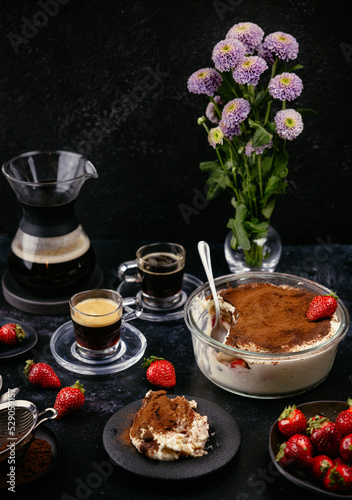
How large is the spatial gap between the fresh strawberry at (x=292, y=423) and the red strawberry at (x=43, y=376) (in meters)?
0.56

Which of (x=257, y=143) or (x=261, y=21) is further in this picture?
(x=261, y=21)

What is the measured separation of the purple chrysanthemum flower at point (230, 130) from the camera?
5.71 feet

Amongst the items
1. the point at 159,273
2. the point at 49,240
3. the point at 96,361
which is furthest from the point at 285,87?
the point at 96,361

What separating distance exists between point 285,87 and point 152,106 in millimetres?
567

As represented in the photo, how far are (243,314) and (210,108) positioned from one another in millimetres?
625

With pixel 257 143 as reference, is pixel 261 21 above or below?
above

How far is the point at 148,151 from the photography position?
218 cm

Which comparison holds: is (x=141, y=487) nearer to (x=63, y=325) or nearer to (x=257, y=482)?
(x=257, y=482)

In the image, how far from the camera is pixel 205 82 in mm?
1743

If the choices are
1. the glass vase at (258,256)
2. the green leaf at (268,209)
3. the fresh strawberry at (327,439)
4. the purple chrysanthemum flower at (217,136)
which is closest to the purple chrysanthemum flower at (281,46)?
the purple chrysanthemum flower at (217,136)

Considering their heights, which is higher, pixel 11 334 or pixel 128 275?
pixel 11 334

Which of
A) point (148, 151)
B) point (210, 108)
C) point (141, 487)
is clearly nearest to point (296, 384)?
point (141, 487)

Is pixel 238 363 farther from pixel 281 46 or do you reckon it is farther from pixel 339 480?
pixel 281 46

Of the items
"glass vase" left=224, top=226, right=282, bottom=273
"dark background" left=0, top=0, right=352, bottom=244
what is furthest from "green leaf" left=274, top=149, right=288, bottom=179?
"dark background" left=0, top=0, right=352, bottom=244
